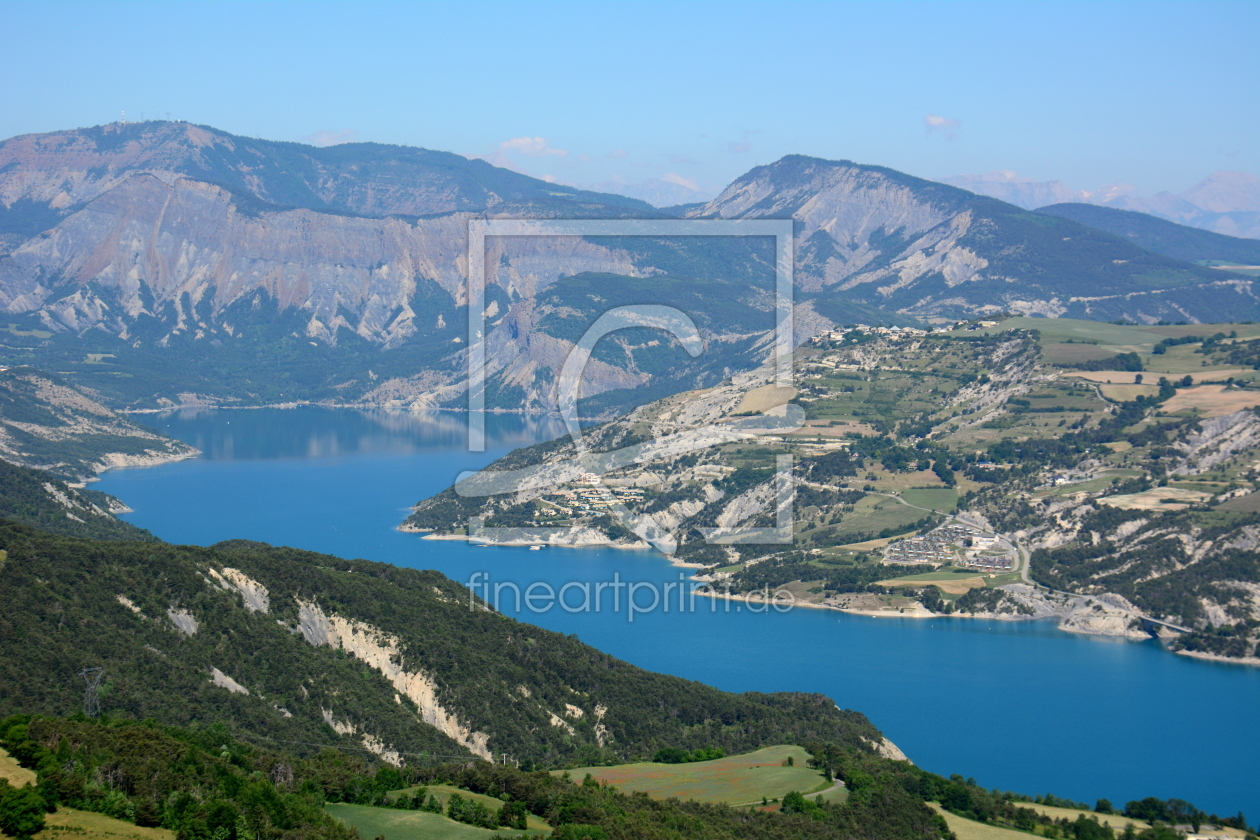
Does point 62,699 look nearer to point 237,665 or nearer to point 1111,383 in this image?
point 237,665

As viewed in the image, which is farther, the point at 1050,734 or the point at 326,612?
the point at 1050,734

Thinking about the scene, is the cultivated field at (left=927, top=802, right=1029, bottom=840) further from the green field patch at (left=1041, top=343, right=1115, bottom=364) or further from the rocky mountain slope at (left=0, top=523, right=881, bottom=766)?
the green field patch at (left=1041, top=343, right=1115, bottom=364)

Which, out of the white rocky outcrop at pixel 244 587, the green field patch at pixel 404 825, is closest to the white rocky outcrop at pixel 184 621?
the white rocky outcrop at pixel 244 587

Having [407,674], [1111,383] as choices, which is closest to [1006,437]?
[1111,383]

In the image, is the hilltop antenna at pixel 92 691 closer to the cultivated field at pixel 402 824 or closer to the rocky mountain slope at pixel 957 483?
the cultivated field at pixel 402 824

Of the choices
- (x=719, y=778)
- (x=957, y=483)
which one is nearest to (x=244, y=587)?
(x=719, y=778)

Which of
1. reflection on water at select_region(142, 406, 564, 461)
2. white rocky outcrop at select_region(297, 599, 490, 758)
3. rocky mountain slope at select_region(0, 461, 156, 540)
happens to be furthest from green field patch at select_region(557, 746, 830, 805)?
reflection on water at select_region(142, 406, 564, 461)
